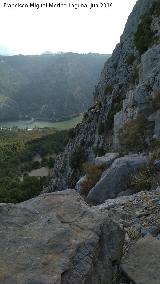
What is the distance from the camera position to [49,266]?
7.39 metres

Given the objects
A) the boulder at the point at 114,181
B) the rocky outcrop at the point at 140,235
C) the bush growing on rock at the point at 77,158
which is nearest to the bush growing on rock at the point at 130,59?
the bush growing on rock at the point at 77,158

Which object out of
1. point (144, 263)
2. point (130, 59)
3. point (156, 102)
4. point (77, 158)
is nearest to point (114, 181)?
point (156, 102)

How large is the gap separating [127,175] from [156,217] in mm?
7879

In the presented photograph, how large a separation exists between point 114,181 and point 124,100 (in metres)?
21.1

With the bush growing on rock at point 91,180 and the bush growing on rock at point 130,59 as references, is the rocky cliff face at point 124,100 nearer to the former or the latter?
the bush growing on rock at point 130,59

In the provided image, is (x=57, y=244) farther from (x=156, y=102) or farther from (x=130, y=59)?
(x=130, y=59)

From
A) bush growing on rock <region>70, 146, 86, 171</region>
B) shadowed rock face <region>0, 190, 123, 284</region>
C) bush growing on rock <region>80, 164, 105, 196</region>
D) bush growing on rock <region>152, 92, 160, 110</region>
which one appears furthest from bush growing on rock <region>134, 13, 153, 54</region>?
shadowed rock face <region>0, 190, 123, 284</region>

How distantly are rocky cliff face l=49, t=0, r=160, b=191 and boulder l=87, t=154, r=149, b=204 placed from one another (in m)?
4.45

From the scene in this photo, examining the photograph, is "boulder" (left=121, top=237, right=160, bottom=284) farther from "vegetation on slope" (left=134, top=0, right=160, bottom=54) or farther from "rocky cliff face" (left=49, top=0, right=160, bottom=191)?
"vegetation on slope" (left=134, top=0, right=160, bottom=54)

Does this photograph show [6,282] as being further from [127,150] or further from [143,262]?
[127,150]

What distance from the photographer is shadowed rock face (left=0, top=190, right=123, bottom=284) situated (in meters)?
7.32

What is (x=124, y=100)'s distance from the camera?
4075cm

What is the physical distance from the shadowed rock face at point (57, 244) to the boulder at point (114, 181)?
10220 millimetres

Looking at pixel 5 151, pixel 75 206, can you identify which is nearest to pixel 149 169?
pixel 75 206
